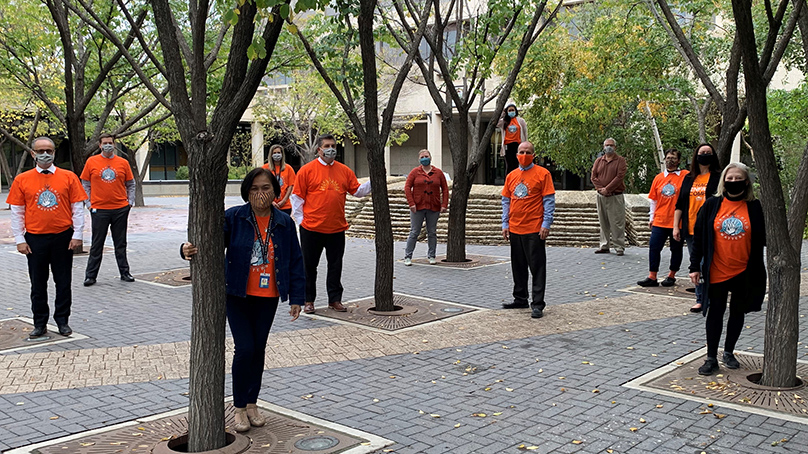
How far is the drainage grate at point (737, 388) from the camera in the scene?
5.46m

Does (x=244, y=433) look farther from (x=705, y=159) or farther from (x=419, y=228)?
(x=419, y=228)

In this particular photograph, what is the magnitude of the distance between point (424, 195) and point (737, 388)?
7.74 metres

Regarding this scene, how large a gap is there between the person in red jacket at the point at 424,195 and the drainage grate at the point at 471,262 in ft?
0.79

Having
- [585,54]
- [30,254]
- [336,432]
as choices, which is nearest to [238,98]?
[336,432]

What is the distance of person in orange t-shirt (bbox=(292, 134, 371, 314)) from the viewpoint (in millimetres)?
8898

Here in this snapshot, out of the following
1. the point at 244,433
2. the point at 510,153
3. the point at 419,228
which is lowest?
the point at 244,433

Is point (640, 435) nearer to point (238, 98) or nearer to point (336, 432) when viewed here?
point (336, 432)

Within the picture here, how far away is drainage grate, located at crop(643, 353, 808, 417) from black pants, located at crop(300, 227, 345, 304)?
13.1 ft

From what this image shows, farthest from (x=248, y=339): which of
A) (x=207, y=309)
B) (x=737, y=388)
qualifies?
→ (x=737, y=388)

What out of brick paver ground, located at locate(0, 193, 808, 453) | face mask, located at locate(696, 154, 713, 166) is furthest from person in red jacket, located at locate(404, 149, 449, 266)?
face mask, located at locate(696, 154, 713, 166)

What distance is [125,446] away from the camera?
470 centimetres

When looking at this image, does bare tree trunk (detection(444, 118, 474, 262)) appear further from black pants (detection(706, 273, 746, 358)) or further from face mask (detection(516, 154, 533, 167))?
black pants (detection(706, 273, 746, 358))

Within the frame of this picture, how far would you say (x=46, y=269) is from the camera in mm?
7707

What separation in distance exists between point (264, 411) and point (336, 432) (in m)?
0.69
